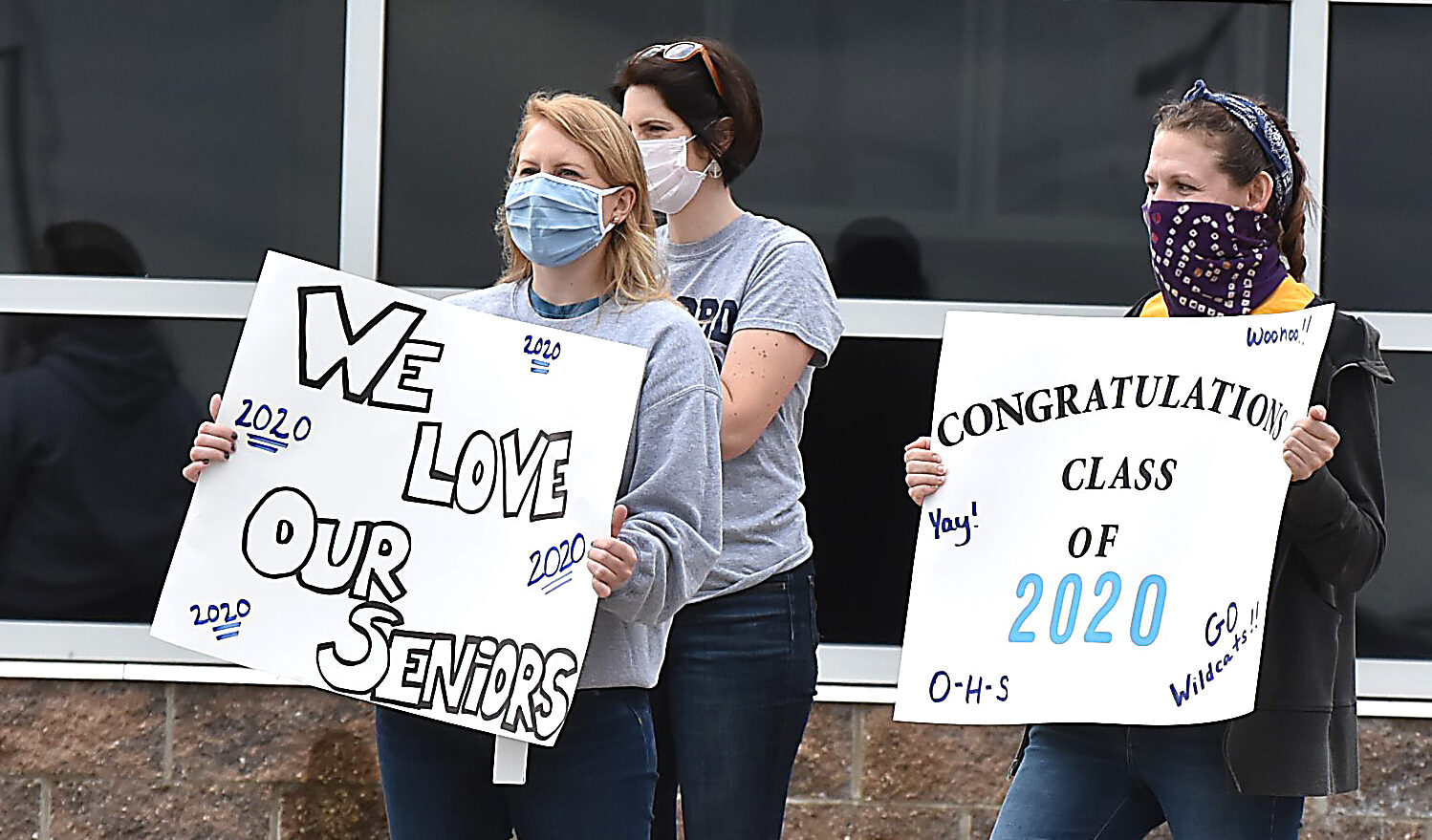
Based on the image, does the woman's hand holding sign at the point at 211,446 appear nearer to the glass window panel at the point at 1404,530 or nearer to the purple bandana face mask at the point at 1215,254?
the purple bandana face mask at the point at 1215,254

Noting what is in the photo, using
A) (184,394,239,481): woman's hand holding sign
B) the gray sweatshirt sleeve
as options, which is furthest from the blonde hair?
(184,394,239,481): woman's hand holding sign

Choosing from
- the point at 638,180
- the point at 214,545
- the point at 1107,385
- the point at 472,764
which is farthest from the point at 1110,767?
the point at 214,545

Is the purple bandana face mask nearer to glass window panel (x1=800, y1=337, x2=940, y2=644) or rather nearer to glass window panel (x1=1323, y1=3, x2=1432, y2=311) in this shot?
glass window panel (x1=800, y1=337, x2=940, y2=644)

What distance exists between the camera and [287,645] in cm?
221

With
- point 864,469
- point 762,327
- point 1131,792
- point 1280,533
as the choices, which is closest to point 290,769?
point 864,469

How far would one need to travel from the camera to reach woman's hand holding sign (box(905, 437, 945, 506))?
2369 mm

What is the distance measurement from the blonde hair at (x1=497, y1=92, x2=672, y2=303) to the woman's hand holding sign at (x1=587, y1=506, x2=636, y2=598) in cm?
35

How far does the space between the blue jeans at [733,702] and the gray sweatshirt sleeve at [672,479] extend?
1.07 ft

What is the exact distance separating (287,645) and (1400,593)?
2.77m

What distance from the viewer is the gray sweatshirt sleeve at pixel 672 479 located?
2146 millimetres

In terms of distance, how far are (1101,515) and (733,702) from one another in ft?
2.06

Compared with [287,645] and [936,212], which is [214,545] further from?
[936,212]

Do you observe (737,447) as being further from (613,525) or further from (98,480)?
(98,480)

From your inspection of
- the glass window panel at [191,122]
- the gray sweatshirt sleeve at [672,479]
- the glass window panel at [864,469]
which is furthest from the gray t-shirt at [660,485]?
the glass window panel at [191,122]
